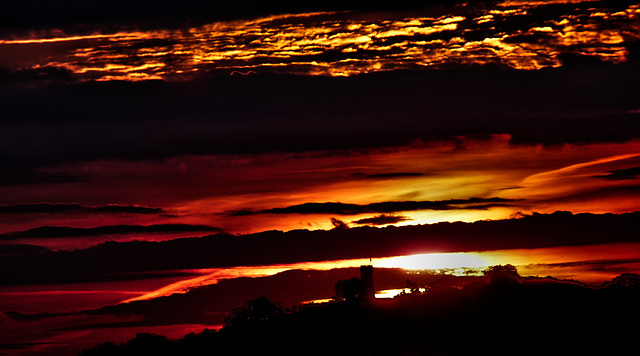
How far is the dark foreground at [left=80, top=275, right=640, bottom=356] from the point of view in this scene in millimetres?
77188

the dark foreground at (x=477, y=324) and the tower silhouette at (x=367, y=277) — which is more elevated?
the tower silhouette at (x=367, y=277)

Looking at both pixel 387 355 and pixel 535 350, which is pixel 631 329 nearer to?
pixel 535 350

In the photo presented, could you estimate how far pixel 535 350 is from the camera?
75.6 metres

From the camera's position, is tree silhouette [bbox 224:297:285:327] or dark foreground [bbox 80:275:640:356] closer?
dark foreground [bbox 80:275:640:356]

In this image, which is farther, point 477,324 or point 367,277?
point 367,277

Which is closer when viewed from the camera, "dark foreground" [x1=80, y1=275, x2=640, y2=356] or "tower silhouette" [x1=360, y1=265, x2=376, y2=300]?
"dark foreground" [x1=80, y1=275, x2=640, y2=356]

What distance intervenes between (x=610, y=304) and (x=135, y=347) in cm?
8159

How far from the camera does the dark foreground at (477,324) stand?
77188 millimetres

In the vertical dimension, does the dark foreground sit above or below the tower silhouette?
below

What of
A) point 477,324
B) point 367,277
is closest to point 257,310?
point 367,277

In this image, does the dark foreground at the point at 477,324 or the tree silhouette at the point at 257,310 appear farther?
the tree silhouette at the point at 257,310

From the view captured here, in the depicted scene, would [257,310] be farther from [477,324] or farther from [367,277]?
[477,324]

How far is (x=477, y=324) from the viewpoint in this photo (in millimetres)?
82938

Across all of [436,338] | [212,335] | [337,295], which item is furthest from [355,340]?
[337,295]
